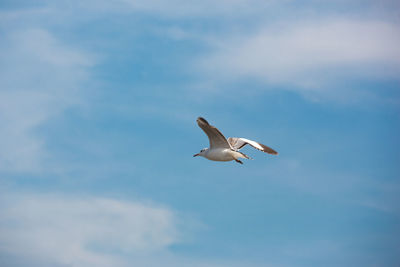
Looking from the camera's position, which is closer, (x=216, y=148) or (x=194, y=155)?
(x=216, y=148)

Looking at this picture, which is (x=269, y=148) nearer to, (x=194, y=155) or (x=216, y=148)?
(x=216, y=148)

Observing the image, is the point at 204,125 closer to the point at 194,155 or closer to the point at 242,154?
the point at 242,154

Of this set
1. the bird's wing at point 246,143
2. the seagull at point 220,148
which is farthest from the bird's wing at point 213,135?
the bird's wing at point 246,143

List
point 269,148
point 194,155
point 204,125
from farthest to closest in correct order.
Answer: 1. point 194,155
2. point 269,148
3. point 204,125

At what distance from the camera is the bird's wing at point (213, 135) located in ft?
84.1

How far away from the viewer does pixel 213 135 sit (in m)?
27.0

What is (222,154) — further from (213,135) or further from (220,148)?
(213,135)

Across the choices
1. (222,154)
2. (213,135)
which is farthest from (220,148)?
(213,135)

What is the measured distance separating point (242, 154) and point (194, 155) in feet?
15.0

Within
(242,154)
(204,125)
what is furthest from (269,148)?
(204,125)

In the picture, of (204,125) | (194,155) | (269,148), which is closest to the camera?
(204,125)

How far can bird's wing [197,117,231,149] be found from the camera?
2564 cm

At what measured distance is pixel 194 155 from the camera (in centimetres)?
3102

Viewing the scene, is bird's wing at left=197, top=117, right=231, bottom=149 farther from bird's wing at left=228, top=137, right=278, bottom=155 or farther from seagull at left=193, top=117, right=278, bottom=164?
bird's wing at left=228, top=137, right=278, bottom=155
